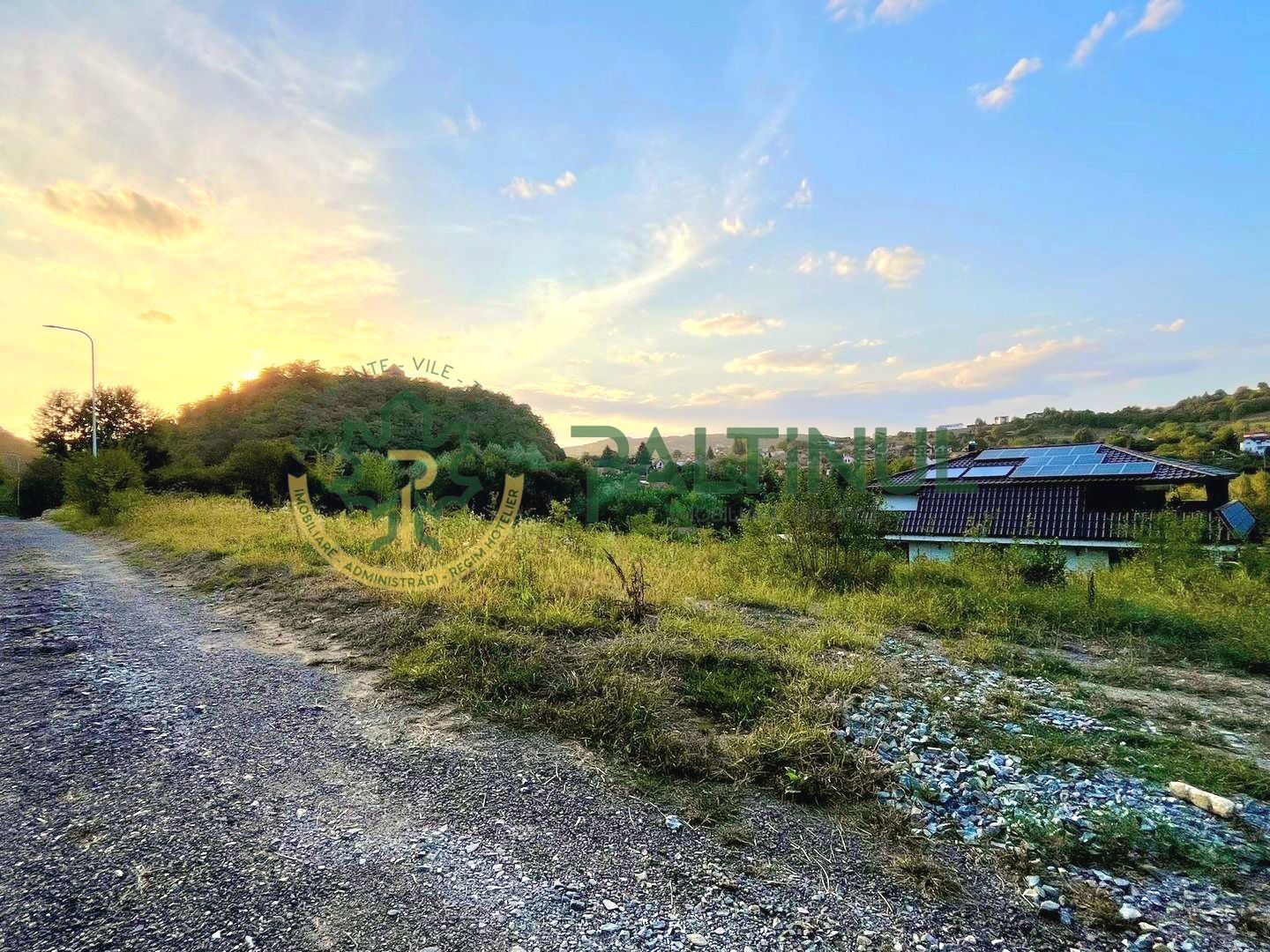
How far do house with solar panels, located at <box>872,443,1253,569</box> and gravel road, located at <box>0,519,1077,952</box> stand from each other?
15.7 meters

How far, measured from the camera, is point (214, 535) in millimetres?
10672

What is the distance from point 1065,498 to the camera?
793 inches

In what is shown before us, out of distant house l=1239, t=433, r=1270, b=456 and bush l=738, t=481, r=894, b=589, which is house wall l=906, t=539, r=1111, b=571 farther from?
distant house l=1239, t=433, r=1270, b=456

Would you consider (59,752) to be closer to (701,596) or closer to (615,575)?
(615,575)

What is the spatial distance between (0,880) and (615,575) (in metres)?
5.27

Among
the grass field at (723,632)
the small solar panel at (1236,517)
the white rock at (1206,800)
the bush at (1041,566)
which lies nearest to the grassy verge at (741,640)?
the grass field at (723,632)

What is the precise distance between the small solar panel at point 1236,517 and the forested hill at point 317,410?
3026cm

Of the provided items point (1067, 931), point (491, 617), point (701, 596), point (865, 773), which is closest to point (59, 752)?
point (491, 617)

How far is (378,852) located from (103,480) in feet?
67.3

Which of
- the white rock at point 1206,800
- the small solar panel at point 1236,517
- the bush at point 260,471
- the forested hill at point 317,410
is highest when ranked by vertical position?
the forested hill at point 317,410

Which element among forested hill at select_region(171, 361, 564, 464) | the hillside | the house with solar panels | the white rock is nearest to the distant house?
the hillside

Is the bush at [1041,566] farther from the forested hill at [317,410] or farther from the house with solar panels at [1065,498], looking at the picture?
the forested hill at [317,410]

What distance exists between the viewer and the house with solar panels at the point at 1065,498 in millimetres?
18203

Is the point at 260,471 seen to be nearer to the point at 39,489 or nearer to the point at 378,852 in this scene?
the point at 378,852
